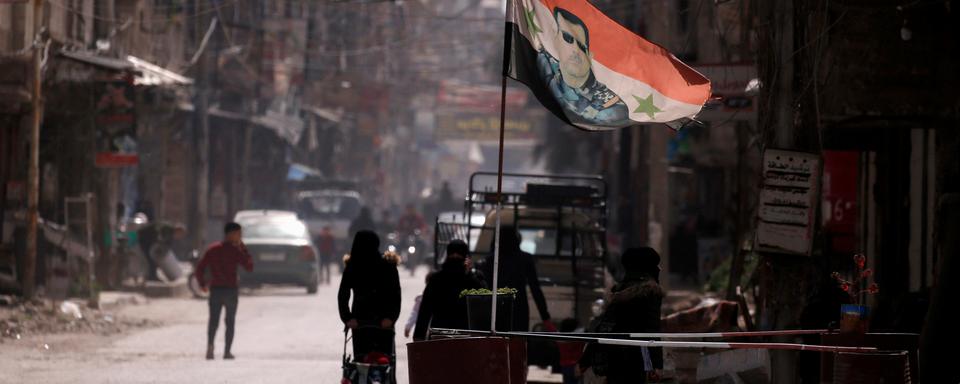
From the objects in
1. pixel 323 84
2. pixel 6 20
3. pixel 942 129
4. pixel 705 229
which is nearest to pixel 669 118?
pixel 942 129

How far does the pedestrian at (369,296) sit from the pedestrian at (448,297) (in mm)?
233

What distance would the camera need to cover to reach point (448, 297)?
11.3 meters

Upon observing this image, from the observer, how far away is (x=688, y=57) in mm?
35000

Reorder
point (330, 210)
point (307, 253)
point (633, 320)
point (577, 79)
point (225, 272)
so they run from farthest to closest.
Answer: point (330, 210) < point (307, 253) < point (225, 272) < point (633, 320) < point (577, 79)

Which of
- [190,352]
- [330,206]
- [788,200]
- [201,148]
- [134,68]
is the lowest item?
[190,352]

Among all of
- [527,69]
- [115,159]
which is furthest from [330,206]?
[527,69]

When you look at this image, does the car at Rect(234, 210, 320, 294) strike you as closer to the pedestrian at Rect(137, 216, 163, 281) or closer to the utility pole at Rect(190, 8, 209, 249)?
the pedestrian at Rect(137, 216, 163, 281)

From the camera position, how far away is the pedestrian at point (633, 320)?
9.56 m

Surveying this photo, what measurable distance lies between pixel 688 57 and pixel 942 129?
20.7m

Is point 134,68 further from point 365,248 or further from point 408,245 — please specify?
point 408,245

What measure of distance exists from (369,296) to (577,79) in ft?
8.88

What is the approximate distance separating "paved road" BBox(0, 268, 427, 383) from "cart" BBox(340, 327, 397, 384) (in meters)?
3.54

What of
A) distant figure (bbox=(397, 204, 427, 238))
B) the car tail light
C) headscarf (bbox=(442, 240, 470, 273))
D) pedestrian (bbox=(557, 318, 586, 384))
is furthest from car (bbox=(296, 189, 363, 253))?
headscarf (bbox=(442, 240, 470, 273))

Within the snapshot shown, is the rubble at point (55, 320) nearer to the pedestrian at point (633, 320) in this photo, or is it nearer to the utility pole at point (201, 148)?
the pedestrian at point (633, 320)
